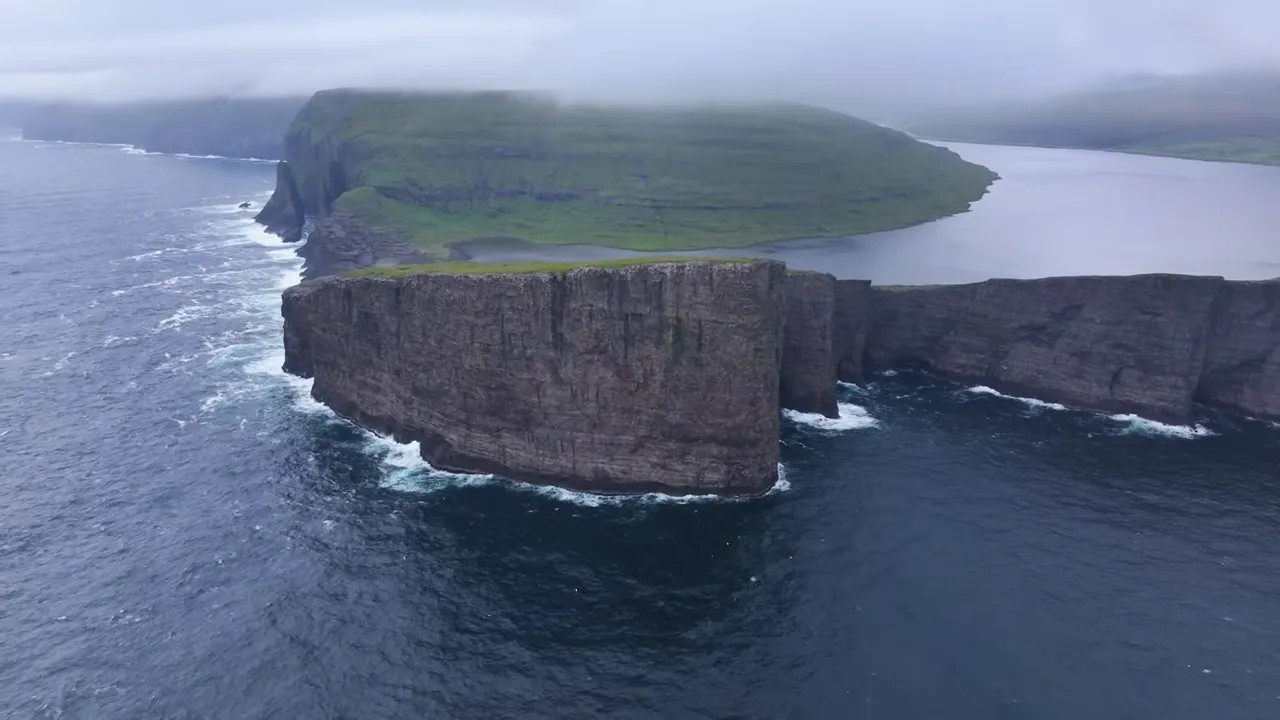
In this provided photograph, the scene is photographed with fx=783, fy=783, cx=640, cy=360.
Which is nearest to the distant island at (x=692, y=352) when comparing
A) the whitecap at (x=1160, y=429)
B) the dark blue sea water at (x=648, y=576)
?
A: the whitecap at (x=1160, y=429)

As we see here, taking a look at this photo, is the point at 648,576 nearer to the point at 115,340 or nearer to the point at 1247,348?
the point at 1247,348

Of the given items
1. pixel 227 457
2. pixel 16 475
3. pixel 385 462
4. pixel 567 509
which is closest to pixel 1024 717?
pixel 567 509

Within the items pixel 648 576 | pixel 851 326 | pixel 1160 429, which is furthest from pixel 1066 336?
pixel 648 576

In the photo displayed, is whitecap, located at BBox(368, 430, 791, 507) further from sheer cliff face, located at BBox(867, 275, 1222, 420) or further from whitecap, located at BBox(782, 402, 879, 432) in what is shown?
sheer cliff face, located at BBox(867, 275, 1222, 420)

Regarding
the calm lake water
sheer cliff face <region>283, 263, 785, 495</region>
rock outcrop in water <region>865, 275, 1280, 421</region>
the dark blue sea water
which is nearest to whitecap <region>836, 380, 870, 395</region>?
the dark blue sea water

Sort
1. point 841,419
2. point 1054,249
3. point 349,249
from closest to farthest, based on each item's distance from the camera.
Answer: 1. point 841,419
2. point 1054,249
3. point 349,249
